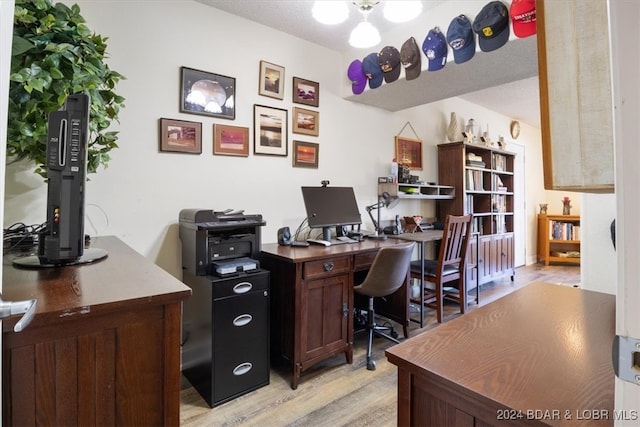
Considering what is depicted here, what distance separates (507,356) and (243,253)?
169 cm

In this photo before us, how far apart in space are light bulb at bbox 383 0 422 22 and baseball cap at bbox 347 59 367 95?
1058mm

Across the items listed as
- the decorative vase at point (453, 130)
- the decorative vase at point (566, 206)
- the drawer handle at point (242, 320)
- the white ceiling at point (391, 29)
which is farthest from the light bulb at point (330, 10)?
the decorative vase at point (566, 206)

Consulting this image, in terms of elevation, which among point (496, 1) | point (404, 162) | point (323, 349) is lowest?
point (323, 349)

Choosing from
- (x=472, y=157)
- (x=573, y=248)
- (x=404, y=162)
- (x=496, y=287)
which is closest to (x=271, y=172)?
(x=404, y=162)

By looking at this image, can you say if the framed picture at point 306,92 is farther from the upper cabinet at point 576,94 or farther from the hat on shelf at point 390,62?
the upper cabinet at point 576,94

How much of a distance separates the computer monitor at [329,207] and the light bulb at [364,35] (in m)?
1.10

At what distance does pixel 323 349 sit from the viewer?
2.28 m

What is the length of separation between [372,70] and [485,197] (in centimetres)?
266

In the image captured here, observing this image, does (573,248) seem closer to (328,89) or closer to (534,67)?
(534,67)

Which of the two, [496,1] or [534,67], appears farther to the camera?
[534,67]

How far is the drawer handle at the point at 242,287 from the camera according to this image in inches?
77.3

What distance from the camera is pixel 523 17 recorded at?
1912mm

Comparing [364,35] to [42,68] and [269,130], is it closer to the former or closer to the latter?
[269,130]

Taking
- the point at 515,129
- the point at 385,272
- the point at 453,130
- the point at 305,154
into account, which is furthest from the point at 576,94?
the point at 515,129
